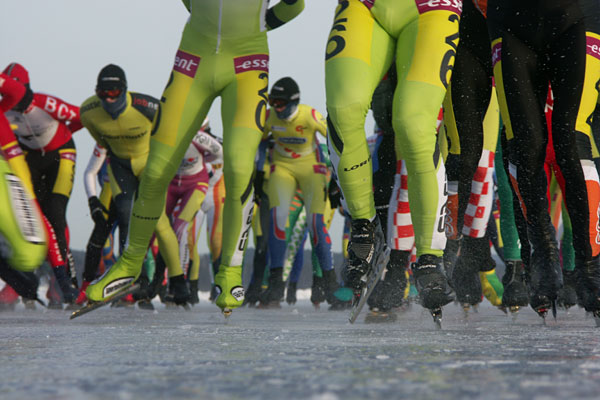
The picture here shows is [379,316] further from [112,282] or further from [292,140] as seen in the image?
[292,140]

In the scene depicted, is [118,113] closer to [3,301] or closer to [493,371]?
[3,301]

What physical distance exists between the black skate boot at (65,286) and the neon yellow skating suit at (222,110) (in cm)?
225

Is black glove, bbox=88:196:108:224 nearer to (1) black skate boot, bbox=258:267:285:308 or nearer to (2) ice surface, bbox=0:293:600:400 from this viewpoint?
(1) black skate boot, bbox=258:267:285:308

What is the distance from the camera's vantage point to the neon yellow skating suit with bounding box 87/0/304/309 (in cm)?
366

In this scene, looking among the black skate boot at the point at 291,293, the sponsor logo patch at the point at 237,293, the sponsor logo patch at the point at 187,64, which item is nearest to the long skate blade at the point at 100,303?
the sponsor logo patch at the point at 237,293

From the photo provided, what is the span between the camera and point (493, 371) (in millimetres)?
1137

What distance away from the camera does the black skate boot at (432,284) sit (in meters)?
2.50

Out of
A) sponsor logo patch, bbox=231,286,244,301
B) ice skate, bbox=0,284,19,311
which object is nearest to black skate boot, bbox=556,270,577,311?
sponsor logo patch, bbox=231,286,244,301

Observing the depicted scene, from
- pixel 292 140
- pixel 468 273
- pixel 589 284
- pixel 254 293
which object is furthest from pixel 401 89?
pixel 254 293

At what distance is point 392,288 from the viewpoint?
337cm

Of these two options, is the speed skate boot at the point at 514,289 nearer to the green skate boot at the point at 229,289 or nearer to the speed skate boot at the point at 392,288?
the speed skate boot at the point at 392,288

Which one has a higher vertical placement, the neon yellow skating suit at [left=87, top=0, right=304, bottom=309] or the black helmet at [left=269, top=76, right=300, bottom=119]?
the black helmet at [left=269, top=76, right=300, bottom=119]

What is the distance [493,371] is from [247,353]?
584 millimetres

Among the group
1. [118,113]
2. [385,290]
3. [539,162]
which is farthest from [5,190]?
[118,113]
